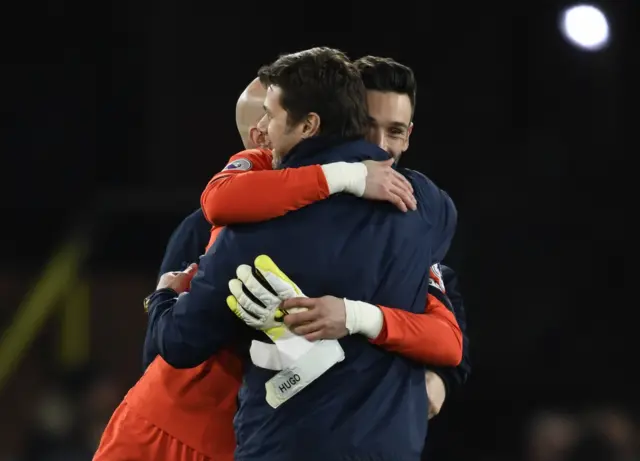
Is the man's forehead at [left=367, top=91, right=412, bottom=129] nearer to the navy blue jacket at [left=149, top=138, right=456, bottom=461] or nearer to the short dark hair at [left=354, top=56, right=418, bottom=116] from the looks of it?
the short dark hair at [left=354, top=56, right=418, bottom=116]

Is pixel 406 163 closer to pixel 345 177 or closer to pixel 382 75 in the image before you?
pixel 382 75

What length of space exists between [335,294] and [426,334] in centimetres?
16

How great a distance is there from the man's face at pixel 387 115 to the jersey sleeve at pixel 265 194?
1.09 ft

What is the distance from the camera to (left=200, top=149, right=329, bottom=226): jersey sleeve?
5.31 feet

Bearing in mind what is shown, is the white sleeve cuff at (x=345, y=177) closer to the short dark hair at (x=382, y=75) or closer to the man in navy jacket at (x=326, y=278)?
the man in navy jacket at (x=326, y=278)

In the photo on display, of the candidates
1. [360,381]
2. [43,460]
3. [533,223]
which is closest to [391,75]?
[360,381]

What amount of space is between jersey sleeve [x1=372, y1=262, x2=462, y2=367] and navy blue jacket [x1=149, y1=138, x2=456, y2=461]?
3cm

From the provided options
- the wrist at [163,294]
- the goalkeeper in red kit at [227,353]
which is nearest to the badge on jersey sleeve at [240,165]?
the goalkeeper in red kit at [227,353]

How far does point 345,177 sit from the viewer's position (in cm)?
163

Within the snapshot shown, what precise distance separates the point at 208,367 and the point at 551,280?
3.36 meters

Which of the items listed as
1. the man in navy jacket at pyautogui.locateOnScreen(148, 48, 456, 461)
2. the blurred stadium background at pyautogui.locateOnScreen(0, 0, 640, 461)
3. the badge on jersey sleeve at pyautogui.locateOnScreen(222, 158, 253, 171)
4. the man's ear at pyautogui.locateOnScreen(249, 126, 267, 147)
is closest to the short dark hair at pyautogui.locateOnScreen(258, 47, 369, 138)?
the man in navy jacket at pyautogui.locateOnScreen(148, 48, 456, 461)

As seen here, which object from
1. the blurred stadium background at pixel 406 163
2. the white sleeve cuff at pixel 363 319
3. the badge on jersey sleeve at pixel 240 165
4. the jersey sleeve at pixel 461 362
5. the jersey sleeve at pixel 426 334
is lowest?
the blurred stadium background at pixel 406 163

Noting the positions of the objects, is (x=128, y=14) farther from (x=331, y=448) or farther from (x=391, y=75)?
(x=331, y=448)

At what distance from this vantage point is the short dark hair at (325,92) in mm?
1675
